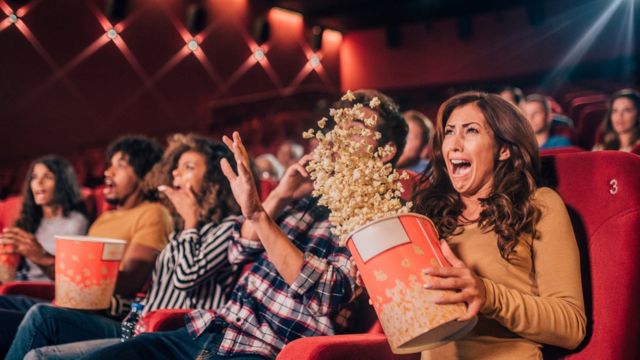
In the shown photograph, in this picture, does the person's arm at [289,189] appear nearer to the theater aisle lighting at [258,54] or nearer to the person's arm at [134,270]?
the person's arm at [134,270]

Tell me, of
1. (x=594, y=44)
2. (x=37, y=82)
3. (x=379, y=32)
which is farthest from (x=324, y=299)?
(x=379, y=32)

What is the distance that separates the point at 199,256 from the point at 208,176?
0.24m

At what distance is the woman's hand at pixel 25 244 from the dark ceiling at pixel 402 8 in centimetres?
503

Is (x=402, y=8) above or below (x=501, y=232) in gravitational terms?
above

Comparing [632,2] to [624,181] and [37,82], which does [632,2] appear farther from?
[624,181]

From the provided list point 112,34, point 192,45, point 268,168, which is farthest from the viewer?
point 192,45

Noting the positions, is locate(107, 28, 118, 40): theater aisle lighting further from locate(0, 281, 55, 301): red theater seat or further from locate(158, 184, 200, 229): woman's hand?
locate(158, 184, 200, 229): woman's hand

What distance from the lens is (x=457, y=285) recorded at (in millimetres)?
672

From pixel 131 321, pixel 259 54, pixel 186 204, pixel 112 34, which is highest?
pixel 112 34

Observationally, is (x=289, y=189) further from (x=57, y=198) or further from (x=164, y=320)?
(x=57, y=198)

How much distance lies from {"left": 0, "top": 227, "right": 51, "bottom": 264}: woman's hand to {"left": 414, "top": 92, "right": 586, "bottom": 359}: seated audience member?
38.8 inches

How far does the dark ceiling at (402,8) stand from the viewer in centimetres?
629

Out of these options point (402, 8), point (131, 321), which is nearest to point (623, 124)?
point (131, 321)

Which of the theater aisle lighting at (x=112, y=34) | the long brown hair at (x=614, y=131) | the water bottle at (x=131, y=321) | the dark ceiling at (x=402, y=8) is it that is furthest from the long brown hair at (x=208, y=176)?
the dark ceiling at (x=402, y=8)
